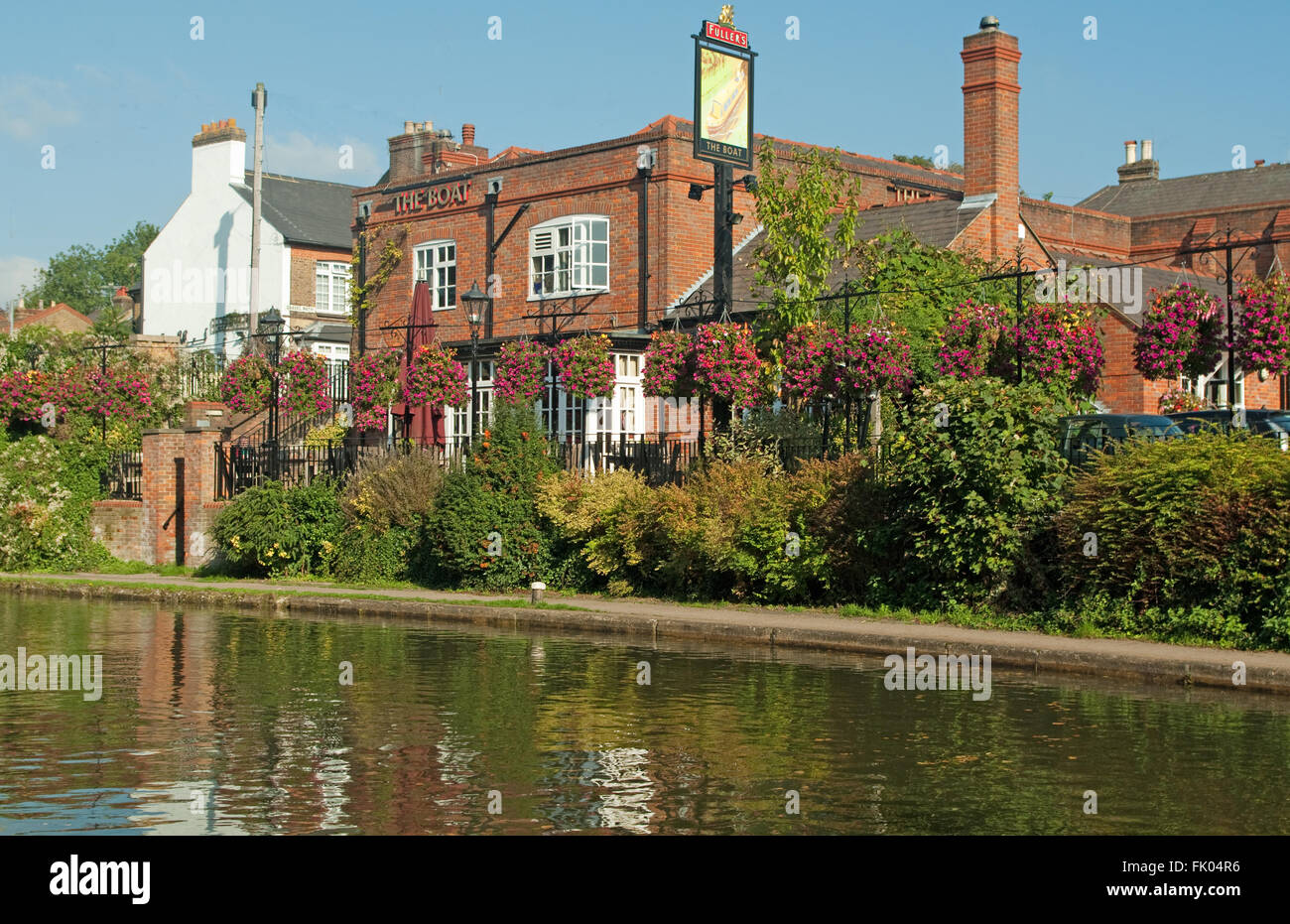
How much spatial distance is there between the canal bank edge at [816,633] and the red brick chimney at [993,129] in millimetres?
14159

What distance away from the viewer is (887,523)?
19047 millimetres

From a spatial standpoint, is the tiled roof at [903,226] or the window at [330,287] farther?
the window at [330,287]

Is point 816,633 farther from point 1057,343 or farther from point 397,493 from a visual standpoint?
point 397,493

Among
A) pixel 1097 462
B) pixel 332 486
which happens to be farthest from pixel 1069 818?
pixel 332 486

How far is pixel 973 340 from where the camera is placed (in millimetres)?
20109

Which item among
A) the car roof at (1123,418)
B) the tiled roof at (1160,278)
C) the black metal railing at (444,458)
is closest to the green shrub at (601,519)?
the black metal railing at (444,458)

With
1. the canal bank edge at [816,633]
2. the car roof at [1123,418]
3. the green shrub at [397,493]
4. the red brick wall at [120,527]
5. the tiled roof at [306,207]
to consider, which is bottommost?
the canal bank edge at [816,633]

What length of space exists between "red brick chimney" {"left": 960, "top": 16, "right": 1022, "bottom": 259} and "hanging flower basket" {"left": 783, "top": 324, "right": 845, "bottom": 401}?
31.3ft

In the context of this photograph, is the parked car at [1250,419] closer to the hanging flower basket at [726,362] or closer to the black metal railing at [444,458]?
the black metal railing at [444,458]

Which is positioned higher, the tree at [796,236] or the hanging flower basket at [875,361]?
the tree at [796,236]

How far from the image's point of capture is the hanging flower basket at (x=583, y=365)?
26.1 m

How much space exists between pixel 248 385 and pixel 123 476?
3.27m

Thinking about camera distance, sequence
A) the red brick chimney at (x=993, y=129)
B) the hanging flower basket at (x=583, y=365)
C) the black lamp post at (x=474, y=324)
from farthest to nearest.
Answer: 1. the red brick chimney at (x=993, y=129)
2. the black lamp post at (x=474, y=324)
3. the hanging flower basket at (x=583, y=365)

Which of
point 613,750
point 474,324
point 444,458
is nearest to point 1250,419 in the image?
point 444,458
